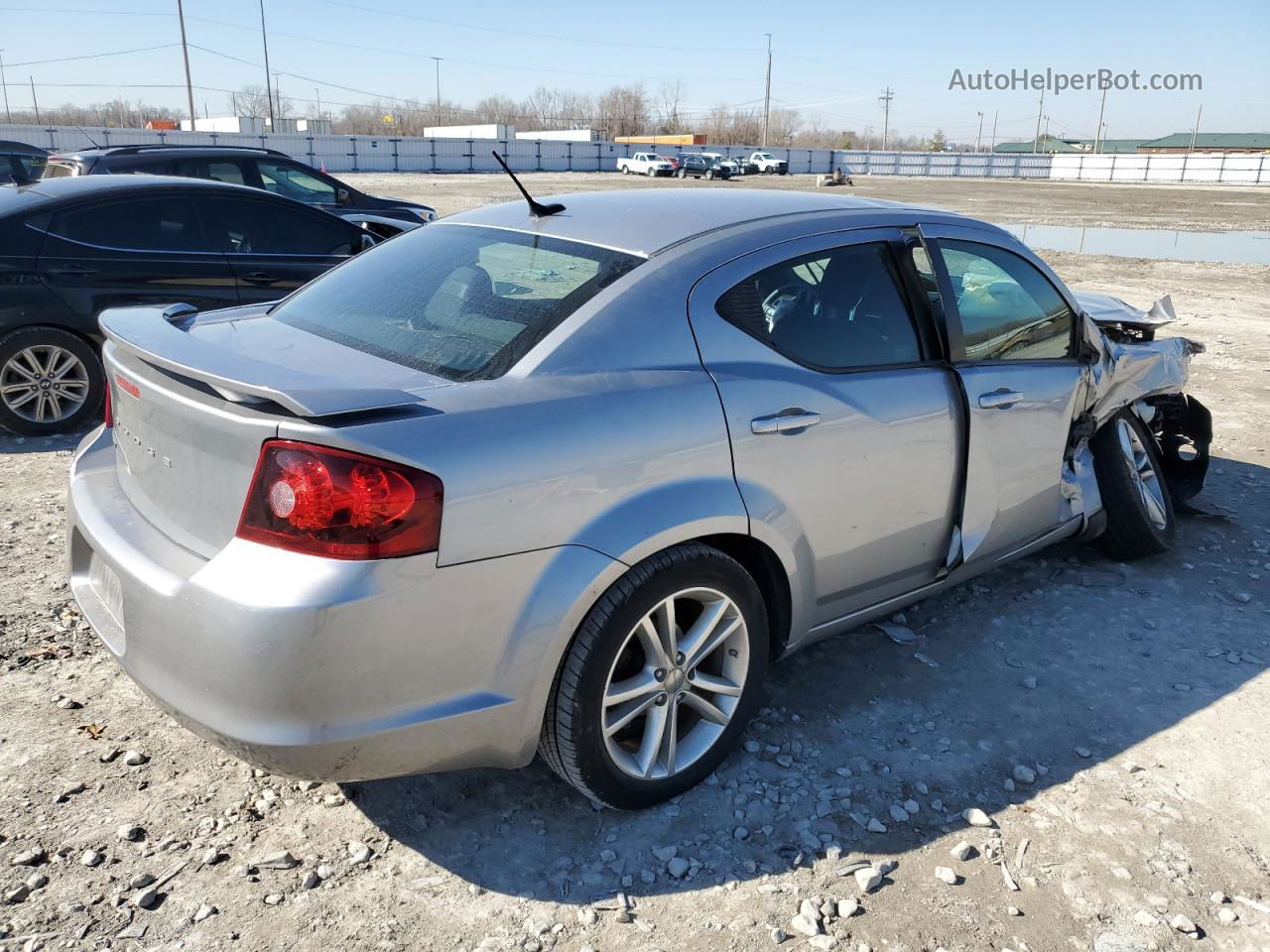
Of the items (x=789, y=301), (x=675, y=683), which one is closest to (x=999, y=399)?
(x=789, y=301)

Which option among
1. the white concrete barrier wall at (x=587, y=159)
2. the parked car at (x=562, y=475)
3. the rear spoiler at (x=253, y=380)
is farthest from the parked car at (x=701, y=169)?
the rear spoiler at (x=253, y=380)

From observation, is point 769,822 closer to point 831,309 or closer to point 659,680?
point 659,680

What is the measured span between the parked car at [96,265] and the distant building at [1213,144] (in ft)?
→ 373

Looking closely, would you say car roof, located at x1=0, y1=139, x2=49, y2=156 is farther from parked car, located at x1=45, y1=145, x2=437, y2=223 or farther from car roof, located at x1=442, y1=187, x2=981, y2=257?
car roof, located at x1=442, y1=187, x2=981, y2=257

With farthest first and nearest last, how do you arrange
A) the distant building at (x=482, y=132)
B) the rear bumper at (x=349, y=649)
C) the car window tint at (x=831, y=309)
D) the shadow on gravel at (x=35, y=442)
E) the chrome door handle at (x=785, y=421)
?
the distant building at (x=482, y=132) < the shadow on gravel at (x=35, y=442) < the car window tint at (x=831, y=309) < the chrome door handle at (x=785, y=421) < the rear bumper at (x=349, y=649)

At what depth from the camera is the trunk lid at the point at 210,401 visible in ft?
7.48

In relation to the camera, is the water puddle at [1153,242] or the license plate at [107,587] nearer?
the license plate at [107,587]

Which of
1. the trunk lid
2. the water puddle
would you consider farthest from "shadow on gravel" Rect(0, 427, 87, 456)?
the water puddle

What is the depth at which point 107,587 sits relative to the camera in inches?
106

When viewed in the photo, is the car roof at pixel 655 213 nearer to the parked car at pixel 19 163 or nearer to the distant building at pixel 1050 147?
the parked car at pixel 19 163

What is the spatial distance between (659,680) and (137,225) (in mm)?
5435

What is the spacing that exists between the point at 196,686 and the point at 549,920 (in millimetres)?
1021

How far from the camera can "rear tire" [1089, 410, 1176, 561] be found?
4.52 meters

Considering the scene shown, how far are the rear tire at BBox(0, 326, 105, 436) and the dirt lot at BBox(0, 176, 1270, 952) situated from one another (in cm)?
258
